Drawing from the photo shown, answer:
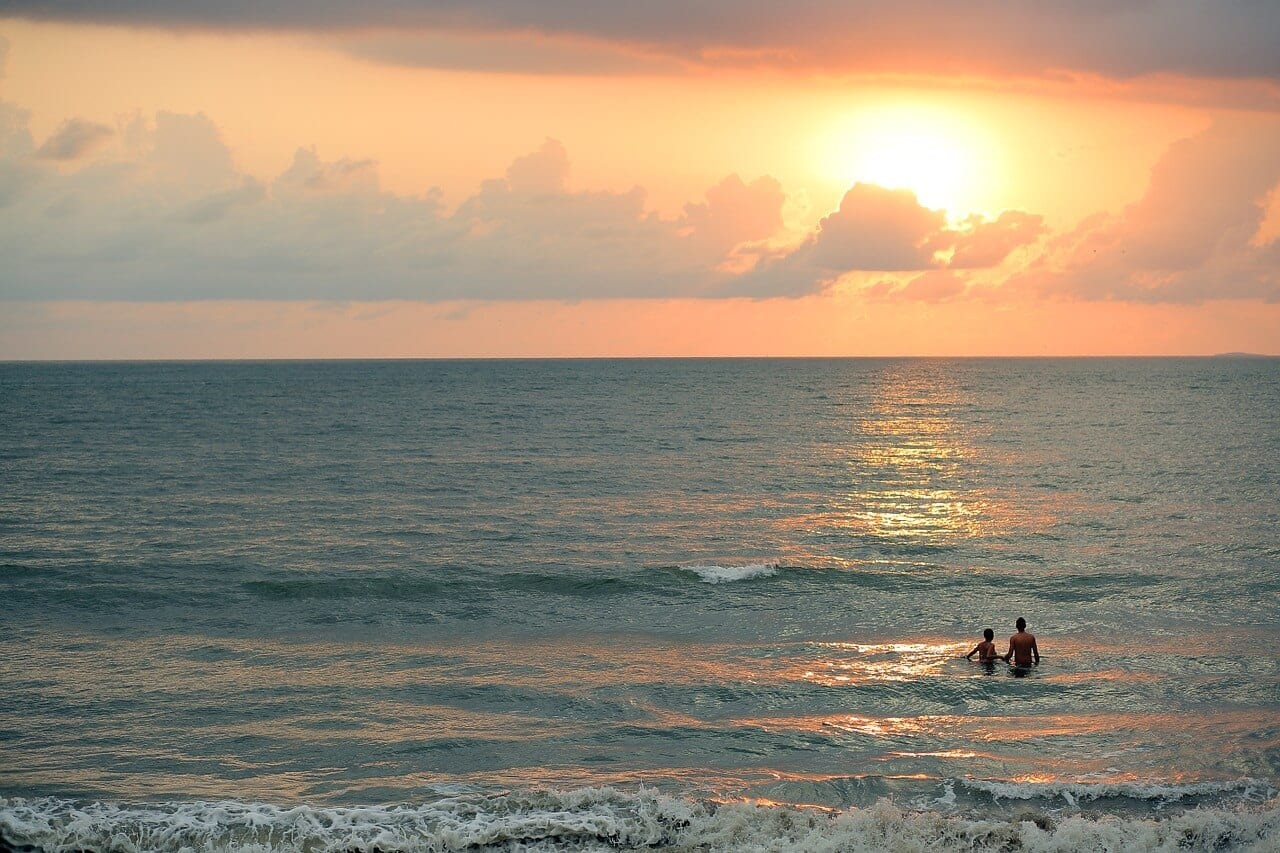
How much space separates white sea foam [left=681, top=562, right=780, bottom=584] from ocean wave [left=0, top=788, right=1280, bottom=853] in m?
14.9

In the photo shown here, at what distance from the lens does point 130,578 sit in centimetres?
3070

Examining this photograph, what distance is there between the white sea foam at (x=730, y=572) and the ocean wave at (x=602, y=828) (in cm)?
1488

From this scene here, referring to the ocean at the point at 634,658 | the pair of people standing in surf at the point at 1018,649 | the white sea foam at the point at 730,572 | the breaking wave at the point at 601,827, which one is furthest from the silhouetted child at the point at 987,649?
the white sea foam at the point at 730,572

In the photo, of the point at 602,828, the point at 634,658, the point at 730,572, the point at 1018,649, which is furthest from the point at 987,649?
the point at 602,828

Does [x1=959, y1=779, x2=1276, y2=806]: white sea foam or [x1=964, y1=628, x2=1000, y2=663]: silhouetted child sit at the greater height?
[x1=964, y1=628, x2=1000, y2=663]: silhouetted child

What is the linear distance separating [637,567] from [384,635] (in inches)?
367

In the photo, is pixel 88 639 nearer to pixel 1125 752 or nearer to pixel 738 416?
pixel 1125 752

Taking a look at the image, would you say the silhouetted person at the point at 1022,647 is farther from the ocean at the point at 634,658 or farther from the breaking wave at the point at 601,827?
the breaking wave at the point at 601,827

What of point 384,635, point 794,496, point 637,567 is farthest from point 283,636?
point 794,496

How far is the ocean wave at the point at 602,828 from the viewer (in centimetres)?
1496

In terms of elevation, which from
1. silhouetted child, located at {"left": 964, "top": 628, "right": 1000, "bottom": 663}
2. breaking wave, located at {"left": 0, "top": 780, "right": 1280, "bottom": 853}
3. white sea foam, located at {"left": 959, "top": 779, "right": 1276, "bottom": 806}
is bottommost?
breaking wave, located at {"left": 0, "top": 780, "right": 1280, "bottom": 853}

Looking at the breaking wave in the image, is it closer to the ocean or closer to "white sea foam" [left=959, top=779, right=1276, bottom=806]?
the ocean

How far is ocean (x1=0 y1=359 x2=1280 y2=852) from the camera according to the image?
16.0m

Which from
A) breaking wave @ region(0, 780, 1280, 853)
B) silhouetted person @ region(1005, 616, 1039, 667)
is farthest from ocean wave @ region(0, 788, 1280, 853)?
silhouetted person @ region(1005, 616, 1039, 667)
